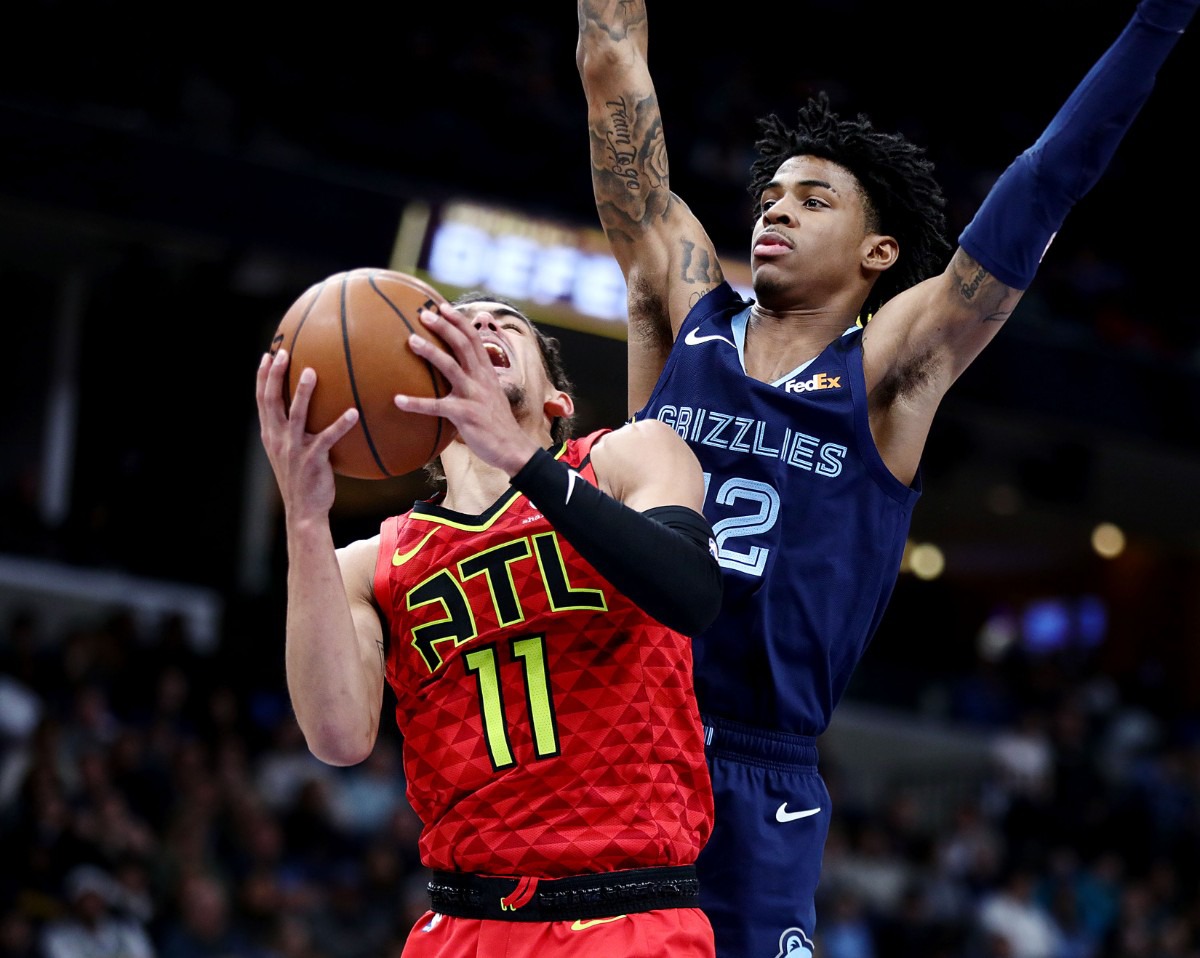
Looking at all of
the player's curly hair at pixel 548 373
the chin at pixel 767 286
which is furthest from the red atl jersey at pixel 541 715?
the chin at pixel 767 286

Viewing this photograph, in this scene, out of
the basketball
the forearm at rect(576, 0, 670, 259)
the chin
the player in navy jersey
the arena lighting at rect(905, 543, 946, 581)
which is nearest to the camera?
the basketball

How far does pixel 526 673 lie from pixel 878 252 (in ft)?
5.16

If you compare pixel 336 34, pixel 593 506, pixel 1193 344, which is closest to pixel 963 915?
pixel 1193 344

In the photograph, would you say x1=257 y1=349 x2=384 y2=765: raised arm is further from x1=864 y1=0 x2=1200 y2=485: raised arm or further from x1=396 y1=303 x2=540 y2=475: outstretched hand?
x1=864 y1=0 x2=1200 y2=485: raised arm

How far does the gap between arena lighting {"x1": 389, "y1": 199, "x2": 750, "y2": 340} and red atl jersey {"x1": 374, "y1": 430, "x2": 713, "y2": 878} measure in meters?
9.93

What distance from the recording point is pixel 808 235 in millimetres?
4258

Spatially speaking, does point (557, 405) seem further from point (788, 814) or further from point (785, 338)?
point (788, 814)

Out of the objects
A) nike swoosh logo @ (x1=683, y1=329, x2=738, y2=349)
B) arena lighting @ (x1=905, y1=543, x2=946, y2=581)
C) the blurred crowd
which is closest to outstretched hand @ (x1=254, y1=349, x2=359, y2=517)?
nike swoosh logo @ (x1=683, y1=329, x2=738, y2=349)

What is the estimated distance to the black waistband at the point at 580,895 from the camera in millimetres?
3318

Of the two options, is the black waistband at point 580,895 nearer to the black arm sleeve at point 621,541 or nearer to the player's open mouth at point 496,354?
the black arm sleeve at point 621,541

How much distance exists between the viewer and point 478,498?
3723 millimetres

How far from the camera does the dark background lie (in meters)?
13.2

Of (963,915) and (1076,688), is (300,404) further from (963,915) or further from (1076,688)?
(1076,688)

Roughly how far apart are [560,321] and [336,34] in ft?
12.6
